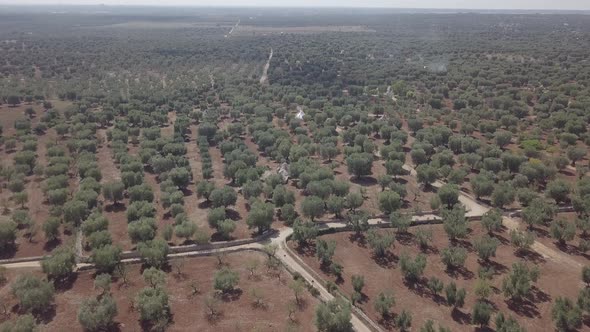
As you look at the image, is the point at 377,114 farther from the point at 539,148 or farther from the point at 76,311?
the point at 76,311

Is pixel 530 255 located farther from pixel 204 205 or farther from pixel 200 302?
pixel 204 205

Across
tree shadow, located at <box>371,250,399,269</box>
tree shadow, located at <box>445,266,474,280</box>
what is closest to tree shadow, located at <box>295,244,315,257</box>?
tree shadow, located at <box>371,250,399,269</box>

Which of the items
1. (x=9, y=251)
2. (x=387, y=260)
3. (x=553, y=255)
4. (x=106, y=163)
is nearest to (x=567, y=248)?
(x=553, y=255)

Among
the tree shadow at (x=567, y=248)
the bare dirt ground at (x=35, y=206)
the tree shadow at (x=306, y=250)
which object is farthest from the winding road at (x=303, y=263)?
the bare dirt ground at (x=35, y=206)

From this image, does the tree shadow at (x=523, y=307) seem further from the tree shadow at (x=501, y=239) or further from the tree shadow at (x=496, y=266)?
the tree shadow at (x=501, y=239)

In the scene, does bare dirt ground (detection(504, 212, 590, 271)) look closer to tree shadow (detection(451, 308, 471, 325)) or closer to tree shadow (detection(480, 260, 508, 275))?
tree shadow (detection(480, 260, 508, 275))

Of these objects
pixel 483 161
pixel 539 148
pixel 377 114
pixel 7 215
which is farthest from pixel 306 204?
pixel 377 114
